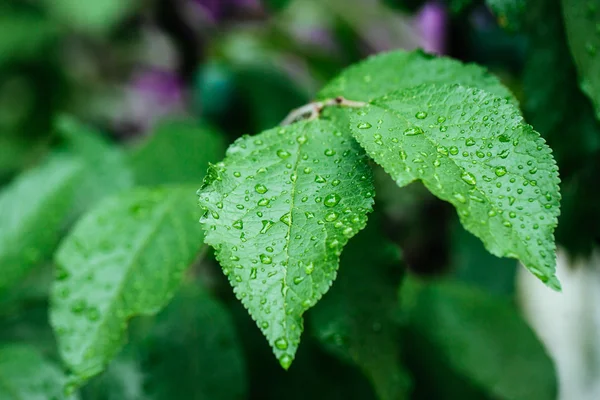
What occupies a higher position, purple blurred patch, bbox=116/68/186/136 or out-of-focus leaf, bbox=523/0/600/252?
out-of-focus leaf, bbox=523/0/600/252

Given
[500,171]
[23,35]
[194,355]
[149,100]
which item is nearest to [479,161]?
[500,171]

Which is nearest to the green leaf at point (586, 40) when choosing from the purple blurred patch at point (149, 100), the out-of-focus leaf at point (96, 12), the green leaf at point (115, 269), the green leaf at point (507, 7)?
the green leaf at point (507, 7)

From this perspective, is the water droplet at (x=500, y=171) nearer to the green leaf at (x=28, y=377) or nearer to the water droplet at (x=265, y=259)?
the water droplet at (x=265, y=259)

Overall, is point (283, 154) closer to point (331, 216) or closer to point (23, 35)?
point (331, 216)

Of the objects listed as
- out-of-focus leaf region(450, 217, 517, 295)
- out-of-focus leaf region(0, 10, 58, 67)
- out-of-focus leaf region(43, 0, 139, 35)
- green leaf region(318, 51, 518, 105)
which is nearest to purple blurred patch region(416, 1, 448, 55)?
out-of-focus leaf region(450, 217, 517, 295)

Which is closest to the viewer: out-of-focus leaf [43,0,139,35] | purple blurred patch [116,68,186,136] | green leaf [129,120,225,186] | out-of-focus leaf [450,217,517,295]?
green leaf [129,120,225,186]

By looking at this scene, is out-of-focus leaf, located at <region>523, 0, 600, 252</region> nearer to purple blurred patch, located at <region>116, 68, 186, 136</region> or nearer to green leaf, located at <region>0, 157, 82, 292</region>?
green leaf, located at <region>0, 157, 82, 292</region>
